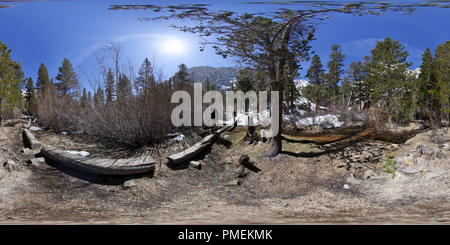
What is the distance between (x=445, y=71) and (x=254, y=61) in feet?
20.2

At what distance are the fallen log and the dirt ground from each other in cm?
11

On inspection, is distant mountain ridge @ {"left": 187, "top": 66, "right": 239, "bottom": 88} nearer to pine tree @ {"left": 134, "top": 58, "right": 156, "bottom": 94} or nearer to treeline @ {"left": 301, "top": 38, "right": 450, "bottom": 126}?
pine tree @ {"left": 134, "top": 58, "right": 156, "bottom": 94}

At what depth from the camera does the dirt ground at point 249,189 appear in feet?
5.70

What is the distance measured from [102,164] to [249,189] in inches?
105

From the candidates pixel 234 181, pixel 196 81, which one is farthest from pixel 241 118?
pixel 234 181

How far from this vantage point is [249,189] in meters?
3.32

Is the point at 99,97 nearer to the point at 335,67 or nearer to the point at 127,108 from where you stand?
the point at 127,108

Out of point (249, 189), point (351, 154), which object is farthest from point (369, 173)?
point (249, 189)

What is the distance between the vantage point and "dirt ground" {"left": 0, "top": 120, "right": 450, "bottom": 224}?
1737 mm

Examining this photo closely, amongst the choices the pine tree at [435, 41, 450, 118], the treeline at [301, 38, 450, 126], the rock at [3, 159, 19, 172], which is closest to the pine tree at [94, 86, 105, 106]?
the rock at [3, 159, 19, 172]

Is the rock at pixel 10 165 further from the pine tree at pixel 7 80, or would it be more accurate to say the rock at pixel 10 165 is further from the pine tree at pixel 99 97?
the pine tree at pixel 99 97

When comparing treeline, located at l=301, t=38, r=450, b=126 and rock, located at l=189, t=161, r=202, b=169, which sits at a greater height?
treeline, located at l=301, t=38, r=450, b=126

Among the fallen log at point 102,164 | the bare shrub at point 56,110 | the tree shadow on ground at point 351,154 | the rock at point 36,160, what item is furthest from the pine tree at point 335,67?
the bare shrub at point 56,110

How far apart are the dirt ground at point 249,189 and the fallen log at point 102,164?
0.11 m
